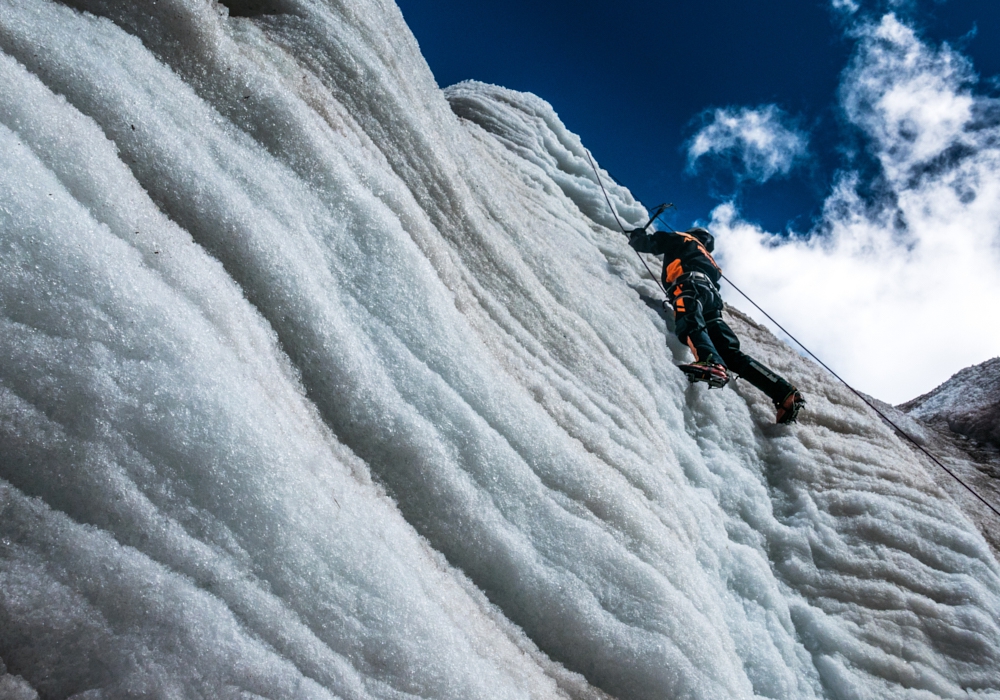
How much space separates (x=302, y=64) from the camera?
3447 mm

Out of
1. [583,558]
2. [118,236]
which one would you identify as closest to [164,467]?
[118,236]

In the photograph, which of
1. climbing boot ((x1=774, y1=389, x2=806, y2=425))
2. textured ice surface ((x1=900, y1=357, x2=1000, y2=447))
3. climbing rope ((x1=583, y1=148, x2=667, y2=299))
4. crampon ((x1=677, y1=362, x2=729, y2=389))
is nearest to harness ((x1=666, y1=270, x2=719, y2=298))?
climbing rope ((x1=583, y1=148, x2=667, y2=299))

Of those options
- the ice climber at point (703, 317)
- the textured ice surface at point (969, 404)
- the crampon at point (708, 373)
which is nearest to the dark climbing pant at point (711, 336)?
the ice climber at point (703, 317)

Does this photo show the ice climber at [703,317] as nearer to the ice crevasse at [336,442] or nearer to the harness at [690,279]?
the harness at [690,279]

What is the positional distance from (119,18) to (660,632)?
367cm

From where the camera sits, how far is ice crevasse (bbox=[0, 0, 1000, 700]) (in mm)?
1537

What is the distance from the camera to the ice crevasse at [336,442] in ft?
5.04

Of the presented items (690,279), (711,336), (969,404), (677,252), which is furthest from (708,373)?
(969,404)

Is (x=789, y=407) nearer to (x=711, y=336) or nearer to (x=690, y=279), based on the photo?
(x=711, y=336)

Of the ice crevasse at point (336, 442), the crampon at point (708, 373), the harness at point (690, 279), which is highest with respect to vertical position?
the harness at point (690, 279)

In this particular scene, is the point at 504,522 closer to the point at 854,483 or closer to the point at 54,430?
the point at 54,430

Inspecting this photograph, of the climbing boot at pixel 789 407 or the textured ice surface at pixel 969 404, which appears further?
the textured ice surface at pixel 969 404

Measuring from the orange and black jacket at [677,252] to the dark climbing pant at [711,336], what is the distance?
269mm

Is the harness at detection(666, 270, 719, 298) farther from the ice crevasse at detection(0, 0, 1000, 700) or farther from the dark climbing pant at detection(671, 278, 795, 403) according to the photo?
the ice crevasse at detection(0, 0, 1000, 700)
